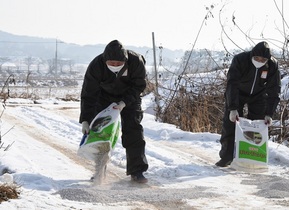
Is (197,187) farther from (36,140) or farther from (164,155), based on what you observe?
(36,140)

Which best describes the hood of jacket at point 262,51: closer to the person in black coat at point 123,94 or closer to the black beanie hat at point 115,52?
the person in black coat at point 123,94

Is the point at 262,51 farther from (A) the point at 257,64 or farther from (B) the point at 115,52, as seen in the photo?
(B) the point at 115,52

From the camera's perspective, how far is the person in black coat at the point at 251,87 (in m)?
6.93

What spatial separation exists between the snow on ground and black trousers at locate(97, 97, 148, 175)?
0.22 metres

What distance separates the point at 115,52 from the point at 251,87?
2303mm

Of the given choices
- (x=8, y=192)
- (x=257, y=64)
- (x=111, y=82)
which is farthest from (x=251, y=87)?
(x=8, y=192)

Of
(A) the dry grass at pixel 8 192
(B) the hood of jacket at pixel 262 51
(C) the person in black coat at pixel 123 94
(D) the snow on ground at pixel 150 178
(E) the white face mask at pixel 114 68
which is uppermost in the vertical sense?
(B) the hood of jacket at pixel 262 51

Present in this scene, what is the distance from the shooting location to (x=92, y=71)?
5910 millimetres

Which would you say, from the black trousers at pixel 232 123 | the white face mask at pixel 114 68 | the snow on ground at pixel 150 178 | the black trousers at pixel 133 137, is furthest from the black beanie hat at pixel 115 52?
the black trousers at pixel 232 123

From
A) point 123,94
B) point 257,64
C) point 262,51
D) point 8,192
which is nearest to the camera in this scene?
point 8,192

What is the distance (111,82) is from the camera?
5992 millimetres

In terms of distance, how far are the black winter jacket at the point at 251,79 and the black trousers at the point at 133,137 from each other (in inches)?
59.4

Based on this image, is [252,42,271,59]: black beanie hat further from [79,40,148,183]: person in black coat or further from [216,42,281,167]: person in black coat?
[79,40,148,183]: person in black coat

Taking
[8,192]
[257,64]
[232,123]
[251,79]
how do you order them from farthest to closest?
1. [232,123]
2. [251,79]
3. [257,64]
4. [8,192]
